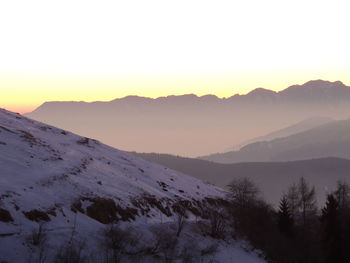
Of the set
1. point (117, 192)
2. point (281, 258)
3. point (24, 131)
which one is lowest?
point (281, 258)

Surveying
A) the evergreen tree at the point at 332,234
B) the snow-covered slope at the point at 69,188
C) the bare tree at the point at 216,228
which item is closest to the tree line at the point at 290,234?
the evergreen tree at the point at 332,234

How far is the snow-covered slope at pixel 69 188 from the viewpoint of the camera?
169 feet

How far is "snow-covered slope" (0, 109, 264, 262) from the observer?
169ft

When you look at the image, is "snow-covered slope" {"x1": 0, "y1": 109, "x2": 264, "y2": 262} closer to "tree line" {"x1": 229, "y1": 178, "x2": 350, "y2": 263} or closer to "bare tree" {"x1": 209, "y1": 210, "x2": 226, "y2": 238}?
"bare tree" {"x1": 209, "y1": 210, "x2": 226, "y2": 238}

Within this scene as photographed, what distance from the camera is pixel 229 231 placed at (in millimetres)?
72438

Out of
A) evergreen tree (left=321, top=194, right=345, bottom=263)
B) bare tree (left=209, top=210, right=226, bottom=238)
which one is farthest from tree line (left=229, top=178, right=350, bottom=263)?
bare tree (left=209, top=210, right=226, bottom=238)

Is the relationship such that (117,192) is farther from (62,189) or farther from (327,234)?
(327,234)

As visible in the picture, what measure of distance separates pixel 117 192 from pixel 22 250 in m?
30.3

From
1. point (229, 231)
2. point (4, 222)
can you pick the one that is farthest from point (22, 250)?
point (229, 231)

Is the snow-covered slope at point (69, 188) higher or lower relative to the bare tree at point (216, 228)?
higher

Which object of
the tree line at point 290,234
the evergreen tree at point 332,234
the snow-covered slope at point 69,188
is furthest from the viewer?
the evergreen tree at point 332,234

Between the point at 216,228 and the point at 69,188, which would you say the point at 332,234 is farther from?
the point at 69,188

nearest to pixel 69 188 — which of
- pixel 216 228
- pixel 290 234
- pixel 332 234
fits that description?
pixel 216 228

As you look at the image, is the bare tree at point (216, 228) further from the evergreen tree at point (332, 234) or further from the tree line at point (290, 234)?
the evergreen tree at point (332, 234)
